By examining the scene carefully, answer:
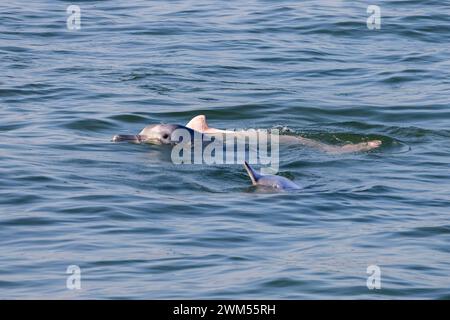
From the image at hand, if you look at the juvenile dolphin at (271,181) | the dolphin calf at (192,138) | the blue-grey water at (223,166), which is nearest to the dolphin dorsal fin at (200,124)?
the dolphin calf at (192,138)

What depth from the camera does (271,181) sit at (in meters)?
14.1

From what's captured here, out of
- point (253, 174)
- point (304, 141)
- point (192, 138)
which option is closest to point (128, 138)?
point (192, 138)

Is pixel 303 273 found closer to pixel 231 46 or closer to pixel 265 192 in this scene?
pixel 265 192

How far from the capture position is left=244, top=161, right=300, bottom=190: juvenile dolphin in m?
14.0

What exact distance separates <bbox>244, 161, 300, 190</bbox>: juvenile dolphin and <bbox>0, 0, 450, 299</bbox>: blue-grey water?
140 millimetres

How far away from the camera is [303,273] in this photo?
11.1m

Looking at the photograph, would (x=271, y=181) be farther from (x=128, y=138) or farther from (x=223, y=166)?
(x=128, y=138)

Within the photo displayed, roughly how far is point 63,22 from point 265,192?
41.1 ft

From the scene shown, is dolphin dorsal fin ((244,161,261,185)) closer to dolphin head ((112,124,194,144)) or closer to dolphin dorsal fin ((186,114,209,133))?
dolphin head ((112,124,194,144))

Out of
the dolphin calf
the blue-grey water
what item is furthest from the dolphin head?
the blue-grey water

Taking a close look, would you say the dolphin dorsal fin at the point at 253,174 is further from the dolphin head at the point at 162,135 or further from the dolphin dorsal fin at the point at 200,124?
Result: the dolphin dorsal fin at the point at 200,124

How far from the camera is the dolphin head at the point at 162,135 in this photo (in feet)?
53.5

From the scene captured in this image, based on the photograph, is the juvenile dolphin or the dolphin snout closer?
the juvenile dolphin
